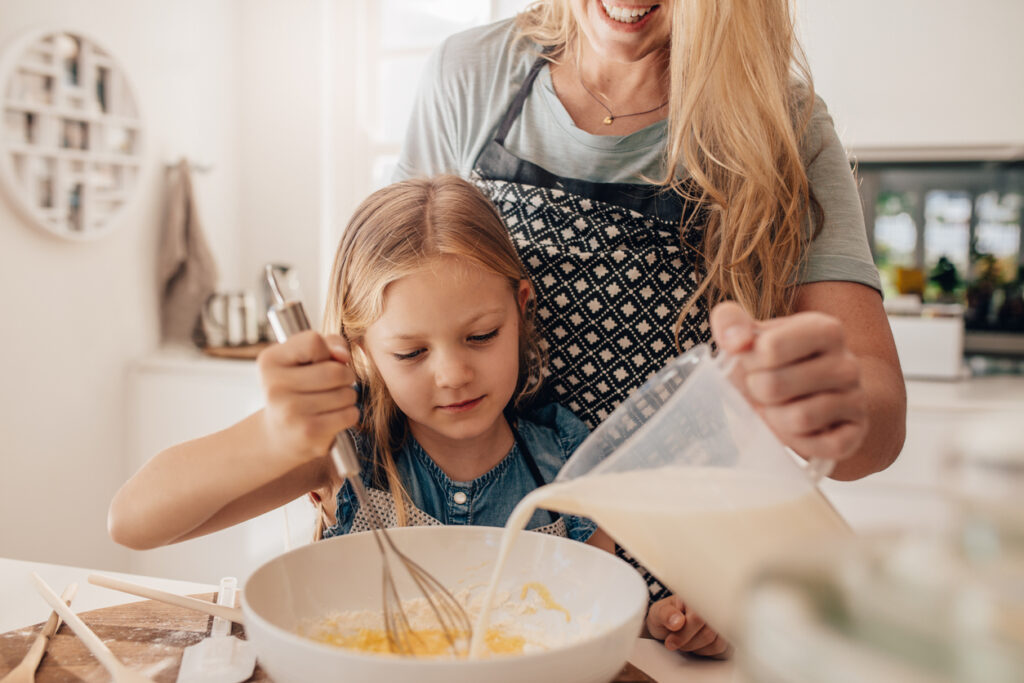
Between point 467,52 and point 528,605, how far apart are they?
0.80 meters

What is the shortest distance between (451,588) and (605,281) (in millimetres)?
455

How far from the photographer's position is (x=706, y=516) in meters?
0.52

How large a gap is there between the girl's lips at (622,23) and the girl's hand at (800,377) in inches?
21.2

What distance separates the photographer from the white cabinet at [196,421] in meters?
2.37

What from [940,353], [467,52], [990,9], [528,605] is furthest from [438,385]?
[990,9]

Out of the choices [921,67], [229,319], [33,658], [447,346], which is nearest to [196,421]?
[229,319]

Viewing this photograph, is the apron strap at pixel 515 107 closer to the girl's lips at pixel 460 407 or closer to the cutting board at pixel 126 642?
the girl's lips at pixel 460 407

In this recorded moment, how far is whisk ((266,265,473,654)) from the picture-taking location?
0.68m

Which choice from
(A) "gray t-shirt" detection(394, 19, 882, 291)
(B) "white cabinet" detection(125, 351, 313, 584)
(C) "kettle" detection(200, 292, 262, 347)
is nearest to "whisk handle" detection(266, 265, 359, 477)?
(A) "gray t-shirt" detection(394, 19, 882, 291)

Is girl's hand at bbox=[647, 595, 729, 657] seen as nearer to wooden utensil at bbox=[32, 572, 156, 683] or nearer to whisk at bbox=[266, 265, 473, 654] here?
whisk at bbox=[266, 265, 473, 654]

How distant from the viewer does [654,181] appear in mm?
1076

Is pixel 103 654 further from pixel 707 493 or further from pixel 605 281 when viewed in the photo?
pixel 605 281

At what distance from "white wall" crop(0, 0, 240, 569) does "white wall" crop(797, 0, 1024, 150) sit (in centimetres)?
186

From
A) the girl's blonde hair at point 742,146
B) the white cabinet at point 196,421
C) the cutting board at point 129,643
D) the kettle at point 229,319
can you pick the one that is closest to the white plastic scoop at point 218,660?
the cutting board at point 129,643
